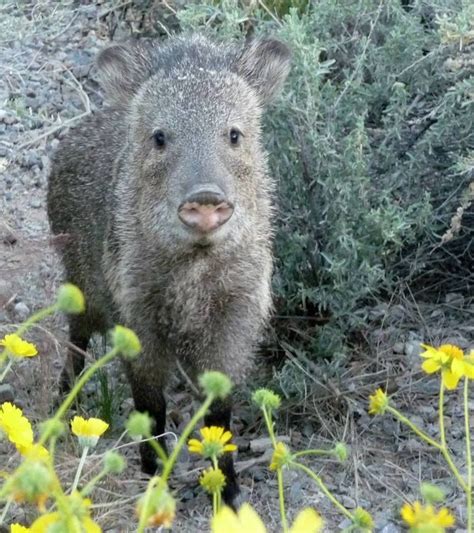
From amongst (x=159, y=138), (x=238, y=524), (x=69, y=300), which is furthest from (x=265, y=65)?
(x=238, y=524)

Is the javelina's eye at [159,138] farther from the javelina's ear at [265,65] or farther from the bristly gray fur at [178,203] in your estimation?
the javelina's ear at [265,65]

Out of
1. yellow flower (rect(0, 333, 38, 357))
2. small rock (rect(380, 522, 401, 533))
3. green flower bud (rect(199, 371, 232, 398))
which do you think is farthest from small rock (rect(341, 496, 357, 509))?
green flower bud (rect(199, 371, 232, 398))

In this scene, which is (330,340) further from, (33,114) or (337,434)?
(33,114)

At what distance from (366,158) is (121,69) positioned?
3.56ft

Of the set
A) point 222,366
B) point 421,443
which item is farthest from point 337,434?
point 222,366

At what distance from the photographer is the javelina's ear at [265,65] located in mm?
4039

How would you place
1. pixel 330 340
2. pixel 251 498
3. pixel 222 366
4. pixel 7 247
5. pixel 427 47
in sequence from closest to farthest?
1. pixel 222 366
2. pixel 251 498
3. pixel 330 340
4. pixel 427 47
5. pixel 7 247

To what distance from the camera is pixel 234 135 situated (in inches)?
145

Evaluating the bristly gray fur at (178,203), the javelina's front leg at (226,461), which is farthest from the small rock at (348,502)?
the bristly gray fur at (178,203)

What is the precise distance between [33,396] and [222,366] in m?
0.91

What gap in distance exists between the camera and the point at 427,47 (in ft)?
15.9

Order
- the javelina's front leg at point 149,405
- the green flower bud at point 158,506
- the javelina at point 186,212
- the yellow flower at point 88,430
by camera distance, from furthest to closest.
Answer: the javelina's front leg at point 149,405 < the javelina at point 186,212 < the yellow flower at point 88,430 < the green flower bud at point 158,506

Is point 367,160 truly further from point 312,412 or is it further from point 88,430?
point 88,430

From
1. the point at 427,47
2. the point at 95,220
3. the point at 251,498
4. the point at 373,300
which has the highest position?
the point at 427,47
